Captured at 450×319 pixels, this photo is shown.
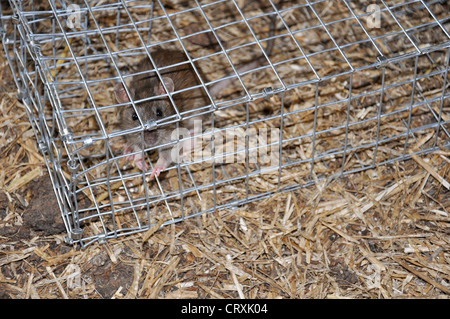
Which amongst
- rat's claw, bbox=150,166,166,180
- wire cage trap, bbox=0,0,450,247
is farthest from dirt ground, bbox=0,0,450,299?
rat's claw, bbox=150,166,166,180

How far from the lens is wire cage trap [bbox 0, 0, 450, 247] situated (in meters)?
3.63

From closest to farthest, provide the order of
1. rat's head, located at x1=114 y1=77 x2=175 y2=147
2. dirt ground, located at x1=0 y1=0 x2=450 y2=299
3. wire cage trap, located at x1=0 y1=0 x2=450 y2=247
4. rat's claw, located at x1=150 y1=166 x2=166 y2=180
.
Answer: dirt ground, located at x1=0 y1=0 x2=450 y2=299 < wire cage trap, located at x1=0 y1=0 x2=450 y2=247 < rat's claw, located at x1=150 y1=166 x2=166 y2=180 < rat's head, located at x1=114 y1=77 x2=175 y2=147

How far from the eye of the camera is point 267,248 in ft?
11.8

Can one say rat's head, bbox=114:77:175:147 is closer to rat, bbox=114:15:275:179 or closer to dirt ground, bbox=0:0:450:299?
rat, bbox=114:15:275:179

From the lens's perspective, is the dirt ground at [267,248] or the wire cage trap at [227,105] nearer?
the dirt ground at [267,248]

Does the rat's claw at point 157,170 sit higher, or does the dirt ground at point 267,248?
the rat's claw at point 157,170

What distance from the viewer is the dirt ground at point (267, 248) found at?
11.2ft

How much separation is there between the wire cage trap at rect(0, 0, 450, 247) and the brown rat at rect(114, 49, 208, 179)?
0.09 ft

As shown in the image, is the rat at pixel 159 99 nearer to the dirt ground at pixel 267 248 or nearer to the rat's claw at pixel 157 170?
the rat's claw at pixel 157 170

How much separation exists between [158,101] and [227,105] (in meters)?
0.74

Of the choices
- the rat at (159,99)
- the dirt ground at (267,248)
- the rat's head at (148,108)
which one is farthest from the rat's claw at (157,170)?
the dirt ground at (267,248)

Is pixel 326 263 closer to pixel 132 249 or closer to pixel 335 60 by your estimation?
pixel 132 249

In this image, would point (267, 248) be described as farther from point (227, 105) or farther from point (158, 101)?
point (158, 101)

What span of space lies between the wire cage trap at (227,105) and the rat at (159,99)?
3 cm
